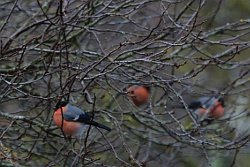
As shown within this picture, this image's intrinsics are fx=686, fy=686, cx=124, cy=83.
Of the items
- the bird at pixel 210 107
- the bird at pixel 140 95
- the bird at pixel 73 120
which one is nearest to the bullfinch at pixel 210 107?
the bird at pixel 210 107

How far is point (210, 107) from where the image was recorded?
312 inches

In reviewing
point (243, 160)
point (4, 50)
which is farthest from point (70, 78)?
point (243, 160)

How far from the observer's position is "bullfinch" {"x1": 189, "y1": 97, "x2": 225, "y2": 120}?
7.98 metres

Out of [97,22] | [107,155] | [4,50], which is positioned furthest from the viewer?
[107,155]

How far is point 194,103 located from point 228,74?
215 inches

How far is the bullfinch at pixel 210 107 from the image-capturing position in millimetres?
7980

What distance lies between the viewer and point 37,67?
6426 millimetres

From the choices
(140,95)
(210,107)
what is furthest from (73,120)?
(210,107)

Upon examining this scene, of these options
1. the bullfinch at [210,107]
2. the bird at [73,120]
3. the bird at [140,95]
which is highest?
the bird at [140,95]

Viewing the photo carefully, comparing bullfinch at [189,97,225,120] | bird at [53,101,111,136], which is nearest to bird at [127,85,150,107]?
bullfinch at [189,97,225,120]

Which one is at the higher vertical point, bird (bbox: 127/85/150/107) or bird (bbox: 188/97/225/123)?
bird (bbox: 127/85/150/107)

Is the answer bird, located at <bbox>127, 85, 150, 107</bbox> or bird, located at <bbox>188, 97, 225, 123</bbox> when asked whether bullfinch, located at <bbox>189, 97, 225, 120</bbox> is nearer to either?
bird, located at <bbox>188, 97, 225, 123</bbox>

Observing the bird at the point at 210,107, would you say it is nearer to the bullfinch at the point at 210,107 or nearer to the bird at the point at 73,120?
the bullfinch at the point at 210,107

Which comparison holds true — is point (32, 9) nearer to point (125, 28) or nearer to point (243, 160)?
point (125, 28)
